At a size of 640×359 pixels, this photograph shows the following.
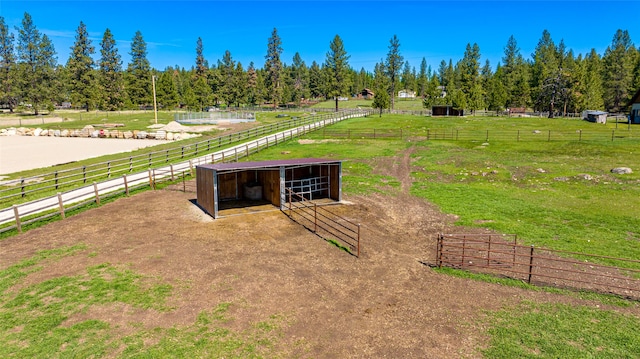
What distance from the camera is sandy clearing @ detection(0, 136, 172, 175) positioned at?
32969 mm

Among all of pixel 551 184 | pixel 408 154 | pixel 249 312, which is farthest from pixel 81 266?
pixel 408 154

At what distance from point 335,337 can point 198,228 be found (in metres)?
9.81

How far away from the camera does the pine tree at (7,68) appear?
Result: 9081 centimetres

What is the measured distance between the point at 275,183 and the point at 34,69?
11209 cm

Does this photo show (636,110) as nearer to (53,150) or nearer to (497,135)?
(497,135)

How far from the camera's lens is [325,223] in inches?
684

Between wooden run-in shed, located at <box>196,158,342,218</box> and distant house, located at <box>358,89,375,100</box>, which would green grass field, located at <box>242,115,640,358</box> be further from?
distant house, located at <box>358,89,375,100</box>

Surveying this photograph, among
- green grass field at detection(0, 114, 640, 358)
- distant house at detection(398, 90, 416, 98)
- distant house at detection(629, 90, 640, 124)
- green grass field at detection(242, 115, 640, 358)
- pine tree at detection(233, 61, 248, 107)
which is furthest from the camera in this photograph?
distant house at detection(398, 90, 416, 98)

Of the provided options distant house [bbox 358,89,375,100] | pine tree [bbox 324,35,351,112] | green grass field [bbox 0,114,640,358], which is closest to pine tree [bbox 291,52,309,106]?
distant house [bbox 358,89,375,100]

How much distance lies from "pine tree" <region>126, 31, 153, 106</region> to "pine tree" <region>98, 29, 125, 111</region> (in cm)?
298

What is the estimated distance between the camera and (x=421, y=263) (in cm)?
1386

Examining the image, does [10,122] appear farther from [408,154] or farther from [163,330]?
[163,330]

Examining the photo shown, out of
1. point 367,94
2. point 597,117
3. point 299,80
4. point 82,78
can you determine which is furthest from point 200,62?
point 597,117

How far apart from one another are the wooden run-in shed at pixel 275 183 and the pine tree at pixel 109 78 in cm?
9152
